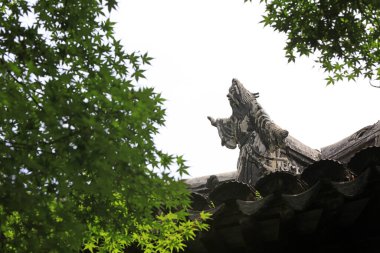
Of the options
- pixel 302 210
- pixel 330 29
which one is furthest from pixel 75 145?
pixel 330 29


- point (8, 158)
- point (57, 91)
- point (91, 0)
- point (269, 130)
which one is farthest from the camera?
point (269, 130)

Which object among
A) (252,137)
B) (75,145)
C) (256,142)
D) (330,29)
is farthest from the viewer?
(252,137)

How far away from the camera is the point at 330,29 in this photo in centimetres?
664

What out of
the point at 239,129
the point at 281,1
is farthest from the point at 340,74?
the point at 239,129

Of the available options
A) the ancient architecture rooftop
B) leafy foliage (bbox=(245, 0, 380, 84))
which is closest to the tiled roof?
the ancient architecture rooftop

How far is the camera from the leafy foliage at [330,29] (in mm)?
6566

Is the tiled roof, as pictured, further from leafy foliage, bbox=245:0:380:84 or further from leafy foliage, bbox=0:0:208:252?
leafy foliage, bbox=245:0:380:84

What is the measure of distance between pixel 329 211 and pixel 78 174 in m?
2.12

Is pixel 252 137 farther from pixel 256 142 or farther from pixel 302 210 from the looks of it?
pixel 302 210

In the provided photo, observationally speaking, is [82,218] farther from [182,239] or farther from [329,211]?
[329,211]

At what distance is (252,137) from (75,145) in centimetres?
562

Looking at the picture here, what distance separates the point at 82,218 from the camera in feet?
13.5

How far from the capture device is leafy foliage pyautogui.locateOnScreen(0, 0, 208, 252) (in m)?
3.60

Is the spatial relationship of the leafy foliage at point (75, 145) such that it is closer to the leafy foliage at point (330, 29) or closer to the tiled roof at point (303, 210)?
the tiled roof at point (303, 210)
